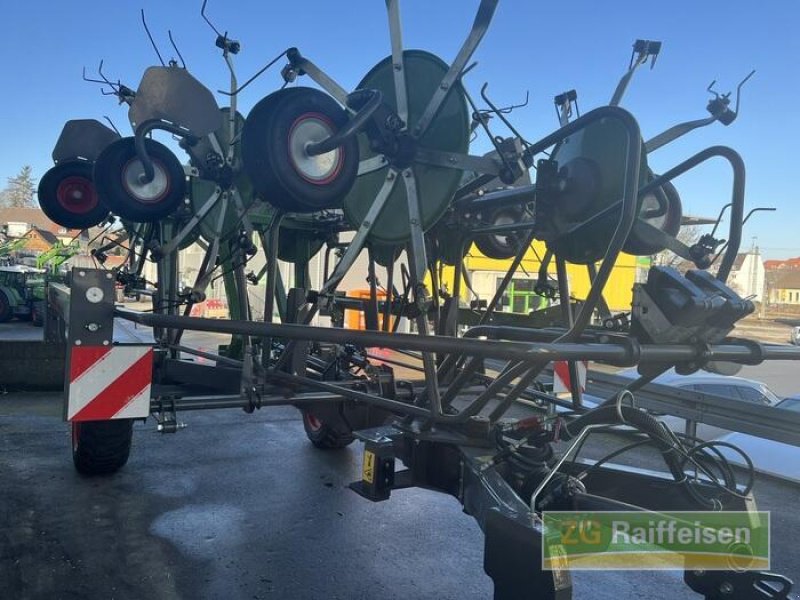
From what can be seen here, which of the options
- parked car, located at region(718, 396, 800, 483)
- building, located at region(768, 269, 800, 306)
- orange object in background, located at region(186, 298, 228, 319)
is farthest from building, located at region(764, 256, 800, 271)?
parked car, located at region(718, 396, 800, 483)

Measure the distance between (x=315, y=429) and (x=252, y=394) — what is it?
2274mm

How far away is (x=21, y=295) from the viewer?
21.2 metres

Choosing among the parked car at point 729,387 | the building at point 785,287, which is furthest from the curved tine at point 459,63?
the building at point 785,287

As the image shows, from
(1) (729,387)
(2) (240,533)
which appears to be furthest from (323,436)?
(1) (729,387)

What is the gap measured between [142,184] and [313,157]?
239 cm

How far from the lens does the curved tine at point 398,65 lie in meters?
3.29

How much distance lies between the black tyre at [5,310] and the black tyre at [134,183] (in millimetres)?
18239

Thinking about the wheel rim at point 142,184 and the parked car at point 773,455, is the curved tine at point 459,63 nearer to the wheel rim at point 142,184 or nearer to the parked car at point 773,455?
the wheel rim at point 142,184

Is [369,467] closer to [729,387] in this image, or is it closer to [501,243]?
[501,243]

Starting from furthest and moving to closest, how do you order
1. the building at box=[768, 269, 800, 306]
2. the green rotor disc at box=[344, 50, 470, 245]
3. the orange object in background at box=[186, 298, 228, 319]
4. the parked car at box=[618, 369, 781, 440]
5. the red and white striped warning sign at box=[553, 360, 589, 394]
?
the building at box=[768, 269, 800, 306]
the orange object in background at box=[186, 298, 228, 319]
the parked car at box=[618, 369, 781, 440]
the red and white striped warning sign at box=[553, 360, 589, 394]
the green rotor disc at box=[344, 50, 470, 245]

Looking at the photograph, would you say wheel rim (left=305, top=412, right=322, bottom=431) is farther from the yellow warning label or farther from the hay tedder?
the yellow warning label

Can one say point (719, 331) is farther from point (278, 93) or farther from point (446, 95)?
point (278, 93)

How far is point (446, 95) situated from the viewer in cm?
317

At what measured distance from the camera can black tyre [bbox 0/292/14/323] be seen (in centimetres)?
2025
